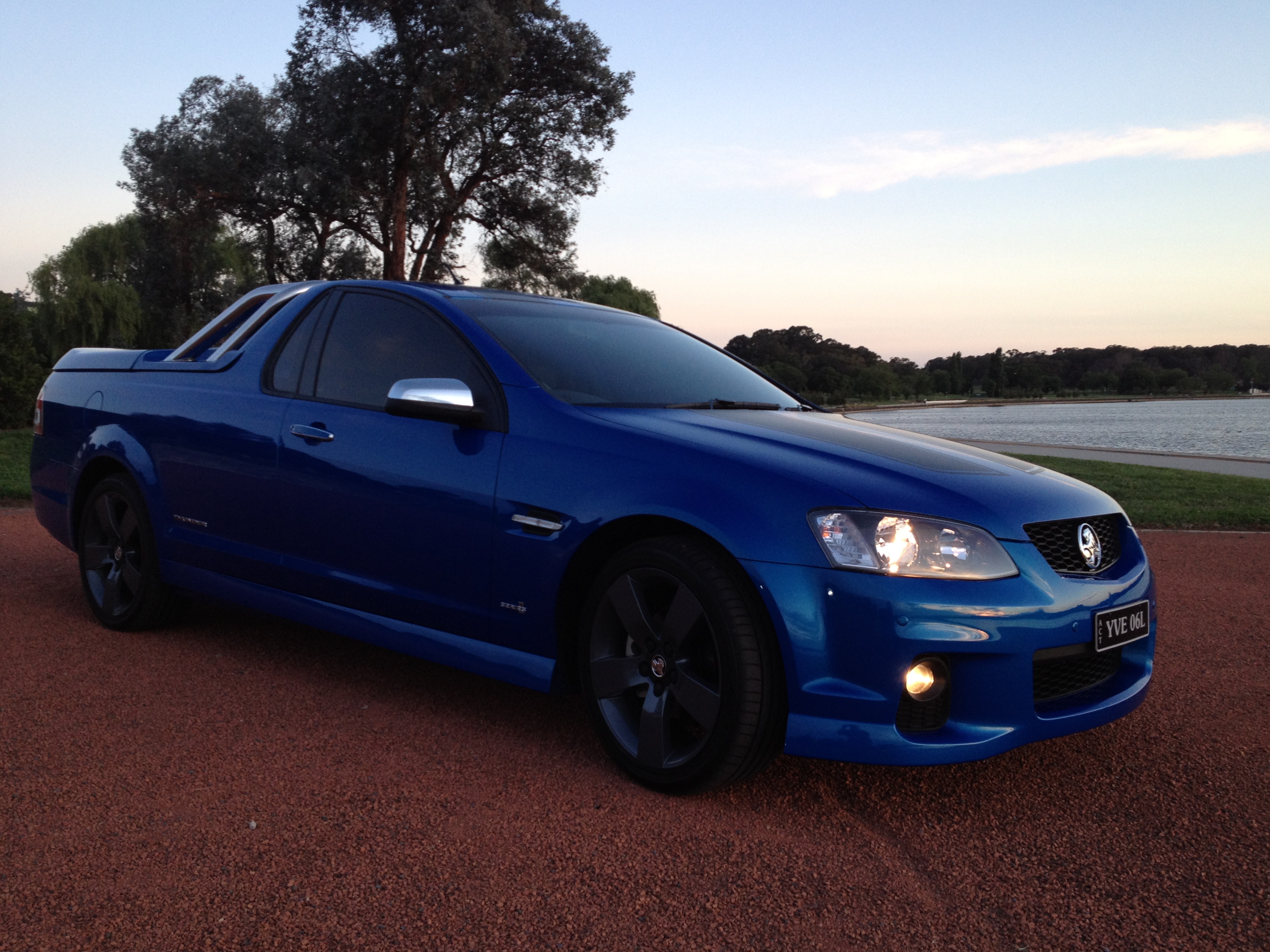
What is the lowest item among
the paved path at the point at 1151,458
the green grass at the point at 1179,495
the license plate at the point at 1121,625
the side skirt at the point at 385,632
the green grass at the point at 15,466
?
the green grass at the point at 15,466

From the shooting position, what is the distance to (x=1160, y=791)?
3197 millimetres

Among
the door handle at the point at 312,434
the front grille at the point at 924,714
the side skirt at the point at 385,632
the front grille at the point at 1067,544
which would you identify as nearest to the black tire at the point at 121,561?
the side skirt at the point at 385,632

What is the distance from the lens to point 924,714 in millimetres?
2797

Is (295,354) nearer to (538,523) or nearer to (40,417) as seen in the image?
(538,523)

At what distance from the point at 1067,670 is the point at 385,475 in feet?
7.62

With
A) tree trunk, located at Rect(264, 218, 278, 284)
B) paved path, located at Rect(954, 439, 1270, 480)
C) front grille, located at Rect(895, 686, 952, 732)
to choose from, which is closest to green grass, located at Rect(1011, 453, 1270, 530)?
paved path, located at Rect(954, 439, 1270, 480)

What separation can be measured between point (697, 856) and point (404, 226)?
21.6 metres

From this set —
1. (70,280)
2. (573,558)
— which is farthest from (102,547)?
(70,280)

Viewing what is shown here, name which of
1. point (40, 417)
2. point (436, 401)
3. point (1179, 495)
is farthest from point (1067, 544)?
point (1179, 495)

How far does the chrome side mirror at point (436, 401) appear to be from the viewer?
3320 mm

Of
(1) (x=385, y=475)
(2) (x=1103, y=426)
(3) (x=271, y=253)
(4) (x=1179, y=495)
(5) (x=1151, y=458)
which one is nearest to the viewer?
(1) (x=385, y=475)

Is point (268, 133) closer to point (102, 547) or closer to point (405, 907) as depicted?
point (102, 547)

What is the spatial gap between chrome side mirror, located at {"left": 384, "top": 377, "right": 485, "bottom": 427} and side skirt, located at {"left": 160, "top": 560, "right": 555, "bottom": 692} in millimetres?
752

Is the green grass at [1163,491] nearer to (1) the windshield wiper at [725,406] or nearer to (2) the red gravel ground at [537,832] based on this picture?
(1) the windshield wiper at [725,406]
